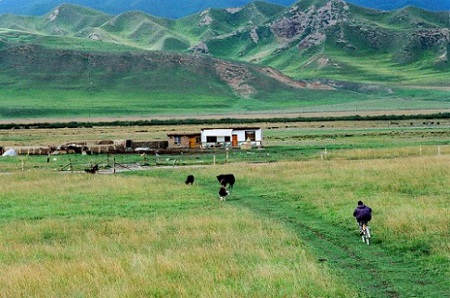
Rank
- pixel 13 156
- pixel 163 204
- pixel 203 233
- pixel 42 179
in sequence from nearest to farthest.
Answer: pixel 203 233
pixel 163 204
pixel 42 179
pixel 13 156

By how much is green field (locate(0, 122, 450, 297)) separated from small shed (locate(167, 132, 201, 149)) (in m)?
29.0

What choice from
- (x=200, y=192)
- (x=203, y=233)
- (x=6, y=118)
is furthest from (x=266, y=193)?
(x=6, y=118)

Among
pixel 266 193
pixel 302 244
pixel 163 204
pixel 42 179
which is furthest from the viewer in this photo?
pixel 42 179

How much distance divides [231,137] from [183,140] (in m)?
4.98

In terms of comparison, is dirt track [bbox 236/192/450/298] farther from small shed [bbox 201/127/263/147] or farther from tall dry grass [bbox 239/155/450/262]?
small shed [bbox 201/127/263/147]

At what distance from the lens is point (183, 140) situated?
73.6m

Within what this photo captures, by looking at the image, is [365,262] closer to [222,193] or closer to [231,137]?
[222,193]

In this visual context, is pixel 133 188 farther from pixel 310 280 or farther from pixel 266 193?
pixel 310 280

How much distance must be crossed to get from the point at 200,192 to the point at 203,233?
1235 cm

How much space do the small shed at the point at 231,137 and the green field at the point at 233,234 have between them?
29.1 metres

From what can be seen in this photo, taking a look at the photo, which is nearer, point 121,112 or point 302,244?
point 302,244

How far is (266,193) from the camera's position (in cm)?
3384

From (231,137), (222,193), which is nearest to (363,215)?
(222,193)

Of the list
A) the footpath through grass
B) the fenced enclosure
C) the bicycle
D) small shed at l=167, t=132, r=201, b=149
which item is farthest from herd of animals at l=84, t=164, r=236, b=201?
small shed at l=167, t=132, r=201, b=149
